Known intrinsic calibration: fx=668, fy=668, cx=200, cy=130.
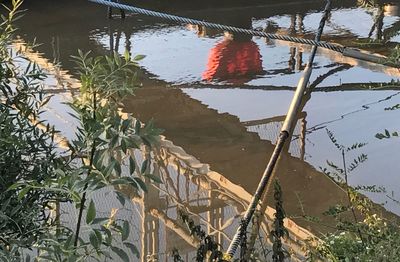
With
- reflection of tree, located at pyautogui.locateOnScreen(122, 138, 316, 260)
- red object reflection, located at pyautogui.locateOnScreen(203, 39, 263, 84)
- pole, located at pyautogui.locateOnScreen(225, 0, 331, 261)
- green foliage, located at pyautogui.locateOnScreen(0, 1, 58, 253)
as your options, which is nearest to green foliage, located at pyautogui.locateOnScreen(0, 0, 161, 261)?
green foliage, located at pyautogui.locateOnScreen(0, 1, 58, 253)

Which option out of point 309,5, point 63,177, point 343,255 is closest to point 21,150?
point 63,177

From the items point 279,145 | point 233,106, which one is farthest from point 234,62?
point 279,145

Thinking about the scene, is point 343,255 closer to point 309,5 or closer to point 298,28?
point 298,28

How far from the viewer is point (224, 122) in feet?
13.6

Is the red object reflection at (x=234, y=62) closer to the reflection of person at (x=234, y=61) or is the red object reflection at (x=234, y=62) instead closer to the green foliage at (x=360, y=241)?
the reflection of person at (x=234, y=61)

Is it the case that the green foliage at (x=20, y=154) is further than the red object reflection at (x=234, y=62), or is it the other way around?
the red object reflection at (x=234, y=62)

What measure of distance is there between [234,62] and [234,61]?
0.02m

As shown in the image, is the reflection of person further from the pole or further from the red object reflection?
the pole

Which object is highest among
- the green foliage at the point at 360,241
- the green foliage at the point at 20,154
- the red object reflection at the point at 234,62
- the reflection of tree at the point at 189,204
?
the green foliage at the point at 20,154

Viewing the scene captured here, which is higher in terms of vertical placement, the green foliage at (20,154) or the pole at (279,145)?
the green foliage at (20,154)

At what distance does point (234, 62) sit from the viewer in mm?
Answer: 5355

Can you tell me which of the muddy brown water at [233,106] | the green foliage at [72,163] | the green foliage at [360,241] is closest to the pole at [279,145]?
the muddy brown water at [233,106]

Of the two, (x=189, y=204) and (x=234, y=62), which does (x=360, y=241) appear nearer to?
(x=189, y=204)

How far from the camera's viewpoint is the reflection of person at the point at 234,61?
4969 mm
